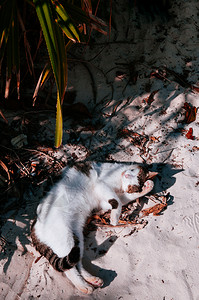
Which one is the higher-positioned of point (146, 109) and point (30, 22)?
point (30, 22)

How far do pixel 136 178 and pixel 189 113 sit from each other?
105cm

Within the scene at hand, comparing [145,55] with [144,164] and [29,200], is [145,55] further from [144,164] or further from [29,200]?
[29,200]

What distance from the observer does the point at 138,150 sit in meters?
2.71

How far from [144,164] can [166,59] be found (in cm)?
141

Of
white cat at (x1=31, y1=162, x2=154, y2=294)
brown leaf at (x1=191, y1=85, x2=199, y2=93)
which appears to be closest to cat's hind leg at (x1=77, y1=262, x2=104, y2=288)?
white cat at (x1=31, y1=162, x2=154, y2=294)

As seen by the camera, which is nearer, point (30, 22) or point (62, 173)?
point (62, 173)

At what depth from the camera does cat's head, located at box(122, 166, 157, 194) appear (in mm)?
2348

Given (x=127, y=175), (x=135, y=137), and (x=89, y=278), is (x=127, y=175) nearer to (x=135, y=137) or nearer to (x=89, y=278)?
(x=135, y=137)

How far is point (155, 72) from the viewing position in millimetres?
2936

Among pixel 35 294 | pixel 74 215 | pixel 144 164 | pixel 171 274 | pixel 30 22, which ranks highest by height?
pixel 30 22

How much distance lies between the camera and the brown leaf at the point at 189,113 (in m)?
2.72

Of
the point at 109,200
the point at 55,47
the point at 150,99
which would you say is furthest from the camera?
the point at 150,99

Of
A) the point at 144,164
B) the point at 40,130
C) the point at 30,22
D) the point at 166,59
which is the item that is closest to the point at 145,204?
the point at 144,164

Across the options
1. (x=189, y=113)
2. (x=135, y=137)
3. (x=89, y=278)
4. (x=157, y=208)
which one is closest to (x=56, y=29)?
(x=135, y=137)
